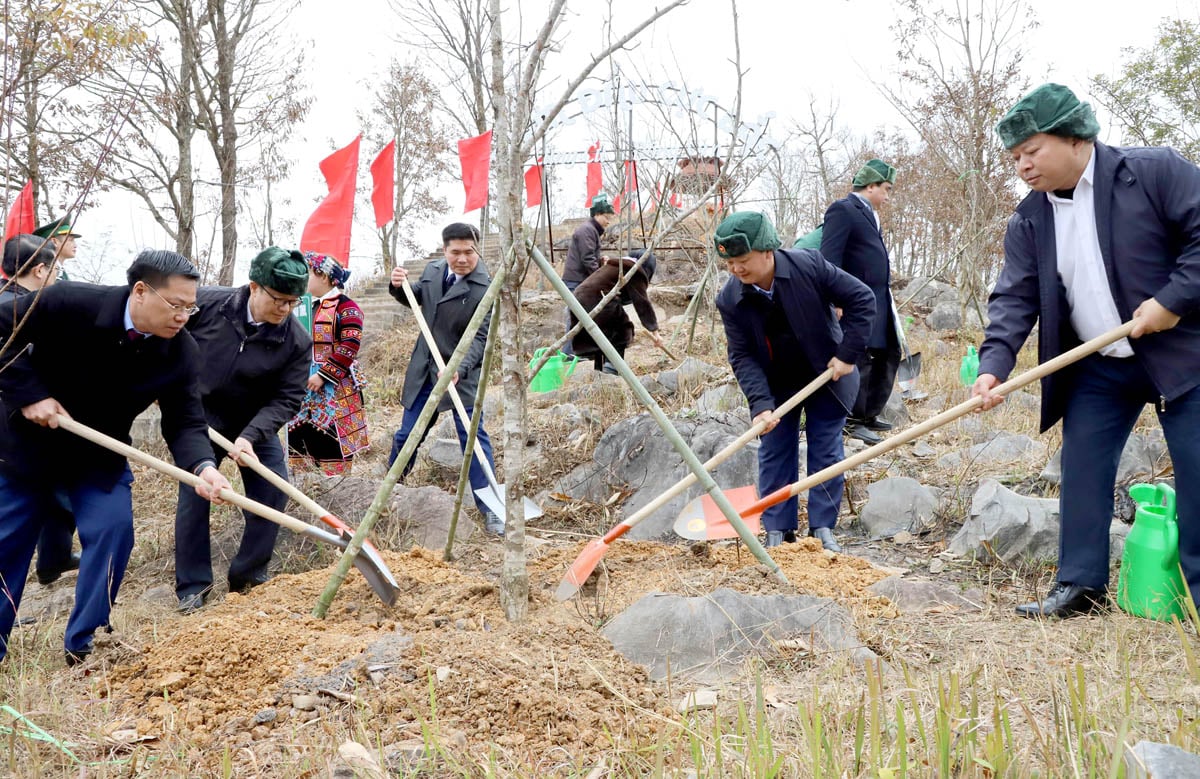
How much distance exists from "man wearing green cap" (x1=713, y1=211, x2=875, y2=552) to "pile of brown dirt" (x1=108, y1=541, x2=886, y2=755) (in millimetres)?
631

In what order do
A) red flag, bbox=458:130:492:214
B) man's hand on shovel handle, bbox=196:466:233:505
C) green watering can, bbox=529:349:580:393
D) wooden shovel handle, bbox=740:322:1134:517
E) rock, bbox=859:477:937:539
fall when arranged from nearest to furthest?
wooden shovel handle, bbox=740:322:1134:517 < man's hand on shovel handle, bbox=196:466:233:505 < rock, bbox=859:477:937:539 < red flag, bbox=458:130:492:214 < green watering can, bbox=529:349:580:393

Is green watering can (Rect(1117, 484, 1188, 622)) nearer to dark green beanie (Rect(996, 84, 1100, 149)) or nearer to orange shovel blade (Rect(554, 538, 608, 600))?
dark green beanie (Rect(996, 84, 1100, 149))

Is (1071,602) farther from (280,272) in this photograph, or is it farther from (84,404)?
(84,404)

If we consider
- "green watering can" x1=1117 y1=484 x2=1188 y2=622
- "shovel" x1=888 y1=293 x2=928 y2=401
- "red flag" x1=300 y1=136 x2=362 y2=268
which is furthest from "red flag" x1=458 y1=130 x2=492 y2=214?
"shovel" x1=888 y1=293 x2=928 y2=401

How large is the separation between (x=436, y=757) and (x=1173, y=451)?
95.2 inches

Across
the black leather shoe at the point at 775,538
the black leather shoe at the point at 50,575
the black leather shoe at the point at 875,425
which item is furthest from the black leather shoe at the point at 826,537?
the black leather shoe at the point at 50,575

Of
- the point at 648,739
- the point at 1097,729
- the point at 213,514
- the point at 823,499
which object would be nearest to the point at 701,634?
the point at 648,739

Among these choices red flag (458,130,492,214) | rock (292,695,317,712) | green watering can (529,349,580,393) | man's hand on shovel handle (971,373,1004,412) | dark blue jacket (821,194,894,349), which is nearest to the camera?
rock (292,695,317,712)

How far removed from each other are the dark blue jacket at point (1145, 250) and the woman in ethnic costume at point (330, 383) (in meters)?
3.59

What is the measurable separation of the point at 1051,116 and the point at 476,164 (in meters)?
2.91

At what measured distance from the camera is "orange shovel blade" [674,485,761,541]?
11.8 ft

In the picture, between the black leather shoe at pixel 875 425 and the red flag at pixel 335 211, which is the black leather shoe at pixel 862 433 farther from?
the red flag at pixel 335 211

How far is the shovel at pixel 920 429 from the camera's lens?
9.01ft

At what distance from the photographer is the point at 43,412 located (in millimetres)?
2967
